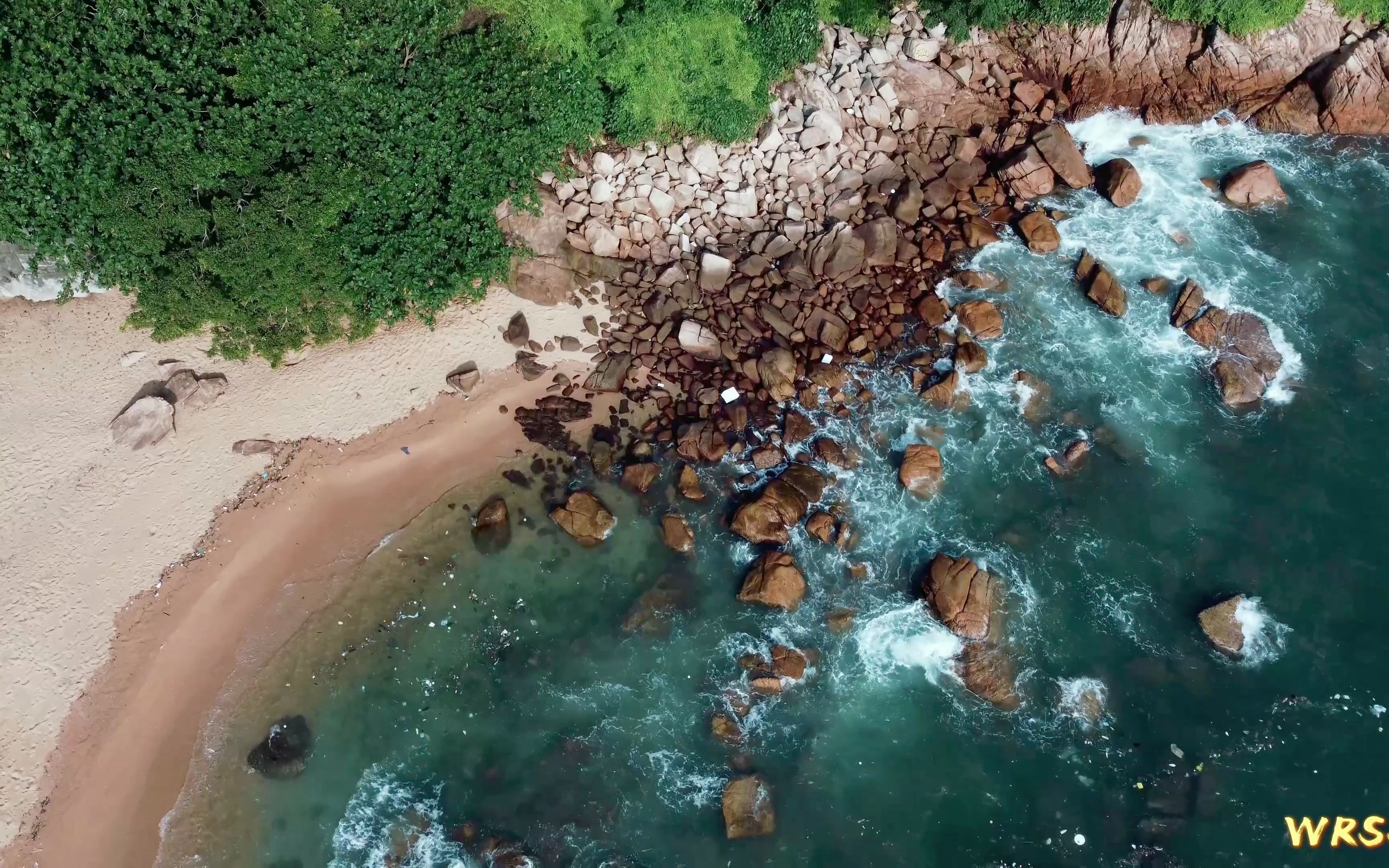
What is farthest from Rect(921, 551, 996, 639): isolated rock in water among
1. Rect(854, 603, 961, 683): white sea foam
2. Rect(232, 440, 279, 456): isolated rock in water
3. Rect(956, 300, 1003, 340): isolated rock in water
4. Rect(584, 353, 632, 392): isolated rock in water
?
Rect(232, 440, 279, 456): isolated rock in water

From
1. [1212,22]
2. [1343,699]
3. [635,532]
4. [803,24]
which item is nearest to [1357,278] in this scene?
[1212,22]

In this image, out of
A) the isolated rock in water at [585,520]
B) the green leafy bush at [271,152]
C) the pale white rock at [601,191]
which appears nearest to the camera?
the green leafy bush at [271,152]

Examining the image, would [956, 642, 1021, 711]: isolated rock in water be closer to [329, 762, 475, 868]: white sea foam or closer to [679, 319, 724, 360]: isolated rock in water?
[679, 319, 724, 360]: isolated rock in water

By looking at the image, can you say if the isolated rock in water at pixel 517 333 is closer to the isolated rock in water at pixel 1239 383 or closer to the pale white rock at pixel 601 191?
the pale white rock at pixel 601 191

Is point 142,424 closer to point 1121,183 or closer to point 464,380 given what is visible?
point 464,380

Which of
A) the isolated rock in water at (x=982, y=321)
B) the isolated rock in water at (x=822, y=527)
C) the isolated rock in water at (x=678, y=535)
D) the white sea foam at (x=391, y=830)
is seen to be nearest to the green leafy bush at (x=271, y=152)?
the isolated rock in water at (x=678, y=535)

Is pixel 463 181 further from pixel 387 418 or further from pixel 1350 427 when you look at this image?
pixel 1350 427

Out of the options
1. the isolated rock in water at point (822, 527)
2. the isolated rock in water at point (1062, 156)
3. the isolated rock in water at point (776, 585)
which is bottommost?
the isolated rock in water at point (776, 585)

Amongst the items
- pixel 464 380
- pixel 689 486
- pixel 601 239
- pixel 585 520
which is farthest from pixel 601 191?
pixel 585 520
